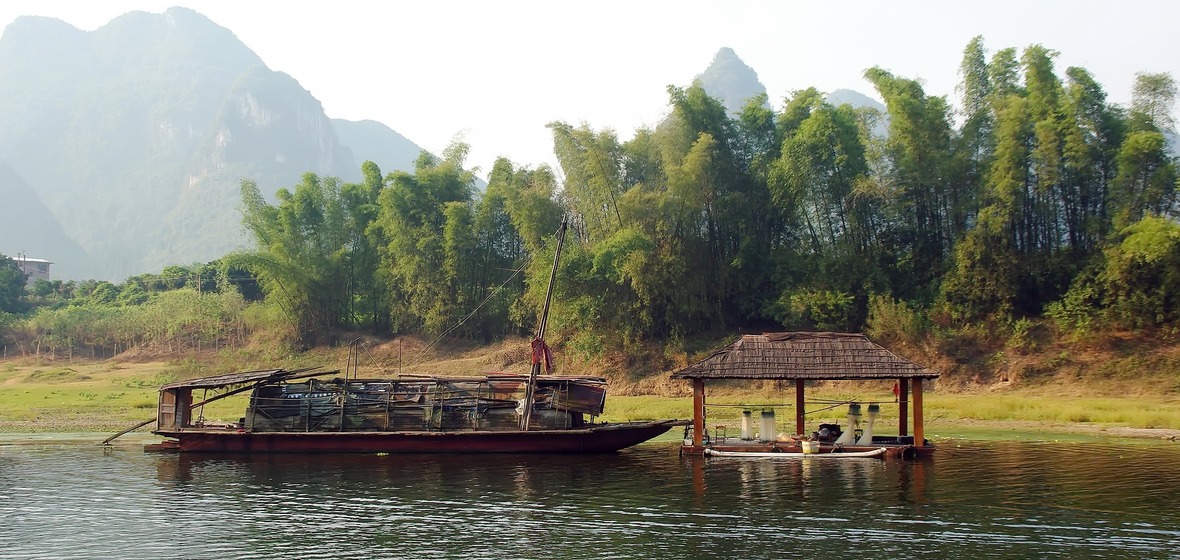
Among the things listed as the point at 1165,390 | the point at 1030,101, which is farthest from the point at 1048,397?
the point at 1030,101

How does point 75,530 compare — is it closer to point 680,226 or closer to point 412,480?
point 412,480

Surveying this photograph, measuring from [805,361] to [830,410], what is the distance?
1202 centimetres

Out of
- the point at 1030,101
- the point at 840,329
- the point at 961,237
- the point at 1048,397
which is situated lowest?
the point at 1048,397

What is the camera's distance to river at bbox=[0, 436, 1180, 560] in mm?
14648

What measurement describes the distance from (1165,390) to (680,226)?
20.1 m

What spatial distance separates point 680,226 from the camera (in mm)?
43250

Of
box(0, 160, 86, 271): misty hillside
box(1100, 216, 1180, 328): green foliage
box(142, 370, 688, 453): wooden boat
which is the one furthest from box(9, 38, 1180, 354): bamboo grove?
box(0, 160, 86, 271): misty hillside

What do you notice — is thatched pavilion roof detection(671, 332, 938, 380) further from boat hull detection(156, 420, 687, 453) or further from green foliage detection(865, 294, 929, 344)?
green foliage detection(865, 294, 929, 344)

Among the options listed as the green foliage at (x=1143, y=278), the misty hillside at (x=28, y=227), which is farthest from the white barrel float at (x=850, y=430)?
the misty hillside at (x=28, y=227)

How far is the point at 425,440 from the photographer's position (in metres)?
25.7

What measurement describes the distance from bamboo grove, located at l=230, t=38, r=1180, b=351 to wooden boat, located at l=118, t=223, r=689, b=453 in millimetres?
15856

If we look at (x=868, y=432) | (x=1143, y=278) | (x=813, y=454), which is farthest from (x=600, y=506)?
(x=1143, y=278)

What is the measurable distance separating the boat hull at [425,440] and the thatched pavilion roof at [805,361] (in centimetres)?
281

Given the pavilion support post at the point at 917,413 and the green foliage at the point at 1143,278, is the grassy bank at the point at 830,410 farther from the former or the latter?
the green foliage at the point at 1143,278
